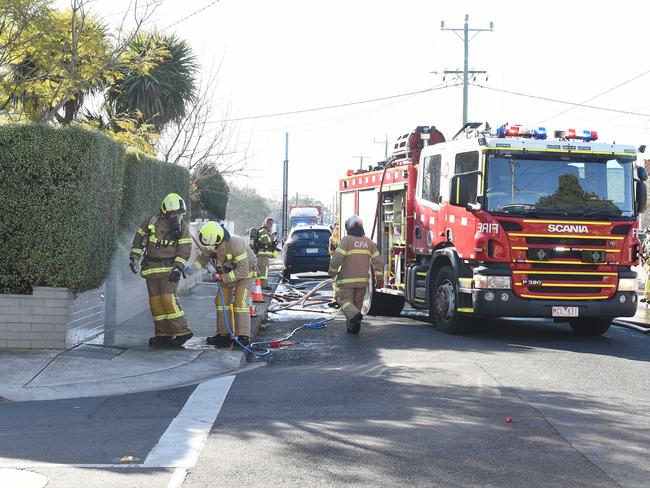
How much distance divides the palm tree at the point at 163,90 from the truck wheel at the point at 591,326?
13698 millimetres

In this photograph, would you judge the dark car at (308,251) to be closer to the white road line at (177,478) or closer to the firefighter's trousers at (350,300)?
the firefighter's trousers at (350,300)

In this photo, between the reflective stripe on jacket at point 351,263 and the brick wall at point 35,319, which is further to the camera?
the reflective stripe on jacket at point 351,263

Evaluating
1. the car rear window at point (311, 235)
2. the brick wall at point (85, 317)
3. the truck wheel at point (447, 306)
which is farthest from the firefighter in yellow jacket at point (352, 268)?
the car rear window at point (311, 235)

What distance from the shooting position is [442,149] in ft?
46.2

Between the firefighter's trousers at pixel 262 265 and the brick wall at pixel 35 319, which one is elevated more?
the firefighter's trousers at pixel 262 265

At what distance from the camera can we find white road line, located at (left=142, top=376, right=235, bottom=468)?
6.18 meters

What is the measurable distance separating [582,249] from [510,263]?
0.99 meters

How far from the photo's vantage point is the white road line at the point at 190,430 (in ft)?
20.3

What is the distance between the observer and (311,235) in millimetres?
25766

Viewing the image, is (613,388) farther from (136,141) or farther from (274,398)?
(136,141)

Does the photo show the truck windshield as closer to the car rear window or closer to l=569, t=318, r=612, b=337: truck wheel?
l=569, t=318, r=612, b=337: truck wheel

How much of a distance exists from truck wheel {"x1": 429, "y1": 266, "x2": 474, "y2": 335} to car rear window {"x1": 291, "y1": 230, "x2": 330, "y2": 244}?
11.8 meters

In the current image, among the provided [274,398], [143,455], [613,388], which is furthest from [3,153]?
[613,388]

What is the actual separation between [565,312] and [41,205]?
6790 millimetres
